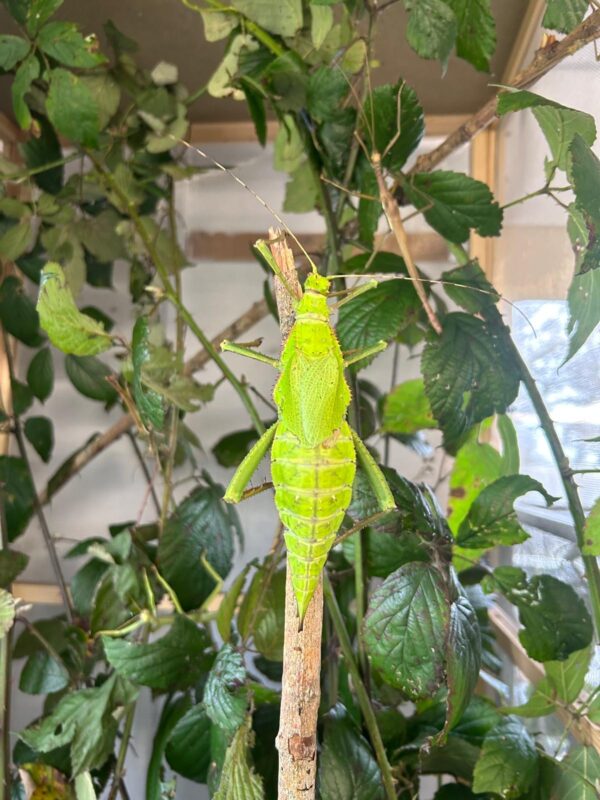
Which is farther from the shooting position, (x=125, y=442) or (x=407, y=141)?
(x=125, y=442)

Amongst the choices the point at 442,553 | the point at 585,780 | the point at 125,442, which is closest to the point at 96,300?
the point at 125,442

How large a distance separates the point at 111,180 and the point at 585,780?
0.92 metres

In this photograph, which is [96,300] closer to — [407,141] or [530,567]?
[407,141]

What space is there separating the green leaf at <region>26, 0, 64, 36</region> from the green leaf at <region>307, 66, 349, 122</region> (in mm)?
291

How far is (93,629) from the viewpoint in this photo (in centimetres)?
79

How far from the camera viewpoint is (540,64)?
0.58 meters

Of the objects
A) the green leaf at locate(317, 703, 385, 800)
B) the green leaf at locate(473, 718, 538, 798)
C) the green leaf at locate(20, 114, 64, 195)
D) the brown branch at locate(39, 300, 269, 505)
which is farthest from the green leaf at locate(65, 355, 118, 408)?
the green leaf at locate(473, 718, 538, 798)

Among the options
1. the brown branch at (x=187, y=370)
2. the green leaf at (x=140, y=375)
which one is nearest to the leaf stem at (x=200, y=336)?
the green leaf at (x=140, y=375)

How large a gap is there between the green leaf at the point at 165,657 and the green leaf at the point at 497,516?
0.33 metres

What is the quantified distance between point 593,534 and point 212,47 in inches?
34.6

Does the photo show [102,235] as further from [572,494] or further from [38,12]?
[572,494]

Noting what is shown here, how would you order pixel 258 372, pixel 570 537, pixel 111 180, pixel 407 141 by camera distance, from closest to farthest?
pixel 407 141 < pixel 570 537 < pixel 111 180 < pixel 258 372

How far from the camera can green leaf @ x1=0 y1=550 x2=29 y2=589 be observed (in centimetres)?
79

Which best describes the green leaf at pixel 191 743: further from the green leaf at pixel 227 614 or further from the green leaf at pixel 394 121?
the green leaf at pixel 394 121
